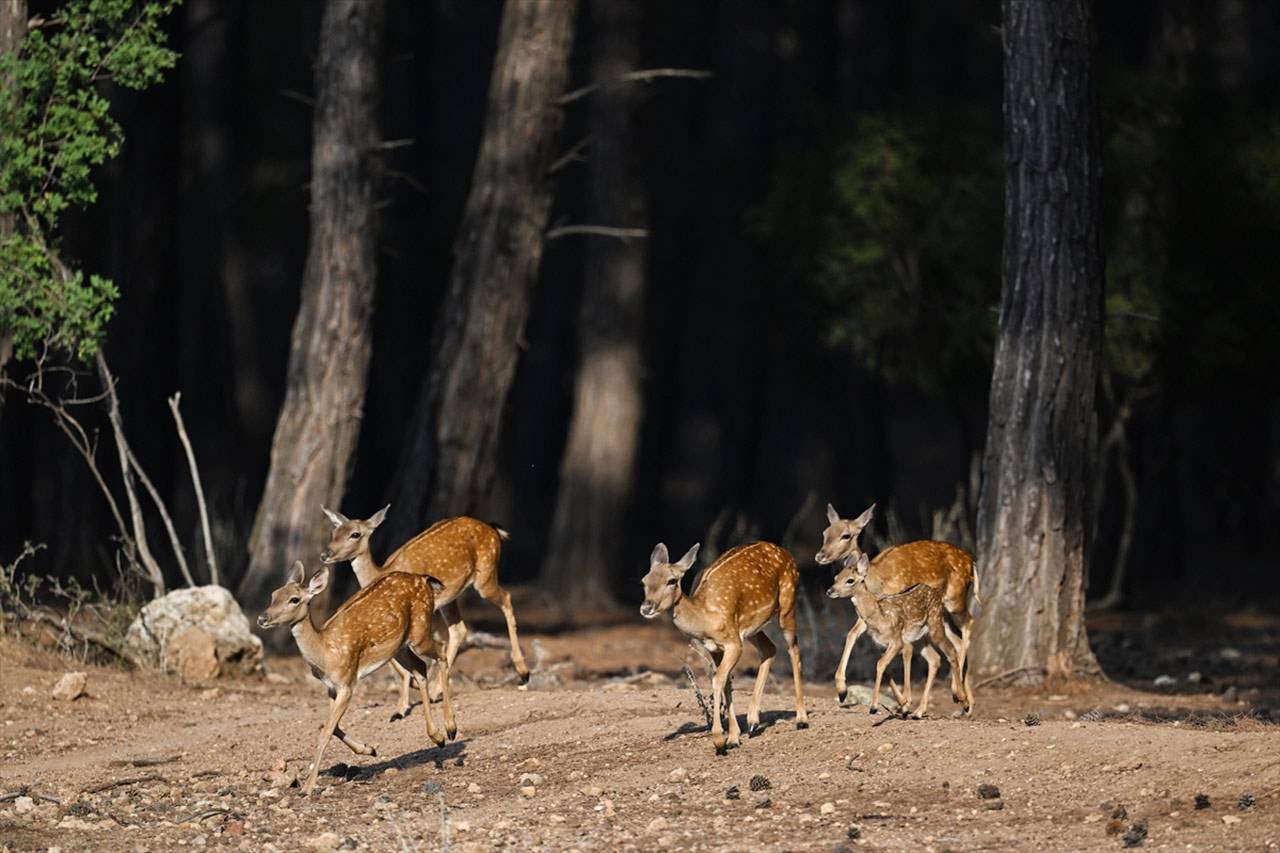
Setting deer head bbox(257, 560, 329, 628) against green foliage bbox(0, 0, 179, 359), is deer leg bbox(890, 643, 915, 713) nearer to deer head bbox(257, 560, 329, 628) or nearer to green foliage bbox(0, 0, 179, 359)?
deer head bbox(257, 560, 329, 628)

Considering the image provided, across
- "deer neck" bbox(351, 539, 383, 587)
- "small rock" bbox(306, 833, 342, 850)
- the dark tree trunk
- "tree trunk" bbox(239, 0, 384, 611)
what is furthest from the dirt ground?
the dark tree trunk

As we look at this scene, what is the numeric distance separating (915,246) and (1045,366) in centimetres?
922

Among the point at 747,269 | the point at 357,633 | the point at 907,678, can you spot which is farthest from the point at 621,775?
the point at 747,269

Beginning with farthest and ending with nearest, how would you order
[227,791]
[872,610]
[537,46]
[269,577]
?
[537,46] < [269,577] < [872,610] < [227,791]

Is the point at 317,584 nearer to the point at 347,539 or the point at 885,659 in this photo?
the point at 347,539

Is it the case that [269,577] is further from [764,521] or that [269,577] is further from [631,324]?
[764,521]

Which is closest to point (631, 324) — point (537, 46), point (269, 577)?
point (537, 46)

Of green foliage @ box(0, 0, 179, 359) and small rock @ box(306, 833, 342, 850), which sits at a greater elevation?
green foliage @ box(0, 0, 179, 359)

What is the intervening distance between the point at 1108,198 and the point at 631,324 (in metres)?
5.67

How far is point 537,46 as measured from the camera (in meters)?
19.5

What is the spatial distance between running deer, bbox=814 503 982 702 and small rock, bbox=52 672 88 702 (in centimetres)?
531

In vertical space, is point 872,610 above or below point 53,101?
below

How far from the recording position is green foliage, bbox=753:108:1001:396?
2388 centimetres

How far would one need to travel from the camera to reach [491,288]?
1917cm
